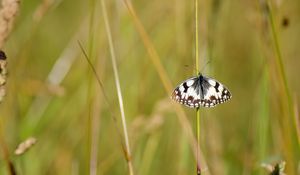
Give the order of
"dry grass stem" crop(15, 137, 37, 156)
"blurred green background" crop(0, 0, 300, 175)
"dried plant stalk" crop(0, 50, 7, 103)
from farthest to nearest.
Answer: "blurred green background" crop(0, 0, 300, 175), "dry grass stem" crop(15, 137, 37, 156), "dried plant stalk" crop(0, 50, 7, 103)

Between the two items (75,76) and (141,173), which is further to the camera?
(75,76)

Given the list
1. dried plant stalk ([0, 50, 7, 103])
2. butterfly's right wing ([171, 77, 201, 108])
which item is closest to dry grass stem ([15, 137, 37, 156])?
dried plant stalk ([0, 50, 7, 103])

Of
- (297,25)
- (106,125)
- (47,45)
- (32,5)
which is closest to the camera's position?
(106,125)

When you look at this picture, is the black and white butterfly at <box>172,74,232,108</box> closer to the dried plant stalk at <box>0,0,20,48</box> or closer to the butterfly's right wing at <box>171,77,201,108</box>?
the butterfly's right wing at <box>171,77,201,108</box>

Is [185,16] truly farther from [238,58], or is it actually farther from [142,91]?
[238,58]

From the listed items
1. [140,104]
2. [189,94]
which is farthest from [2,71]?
[140,104]

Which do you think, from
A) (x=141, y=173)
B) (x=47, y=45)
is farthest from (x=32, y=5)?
(x=141, y=173)

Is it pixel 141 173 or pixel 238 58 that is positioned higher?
pixel 238 58

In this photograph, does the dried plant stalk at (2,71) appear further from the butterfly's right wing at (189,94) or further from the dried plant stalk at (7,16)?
the butterfly's right wing at (189,94)
